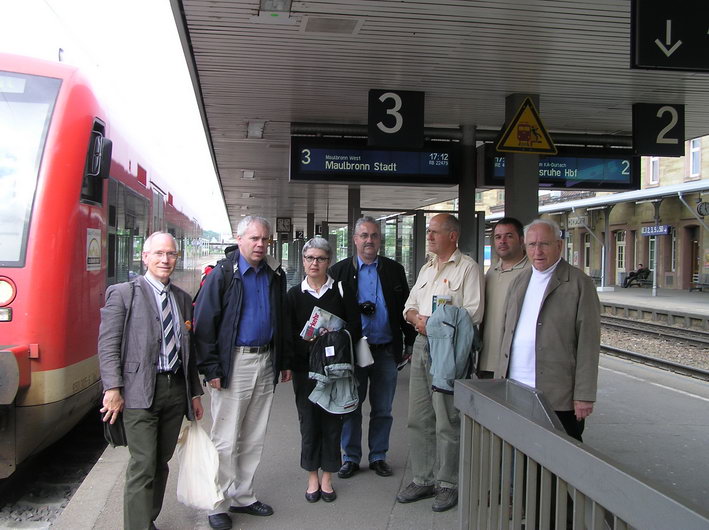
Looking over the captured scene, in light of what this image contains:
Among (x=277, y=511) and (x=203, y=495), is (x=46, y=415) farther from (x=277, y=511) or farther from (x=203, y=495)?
(x=277, y=511)

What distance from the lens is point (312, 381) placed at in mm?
3904

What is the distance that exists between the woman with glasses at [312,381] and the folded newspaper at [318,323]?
0.05 meters

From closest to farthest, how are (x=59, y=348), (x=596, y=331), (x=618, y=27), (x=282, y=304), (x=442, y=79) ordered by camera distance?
(x=596, y=331)
(x=282, y=304)
(x=59, y=348)
(x=618, y=27)
(x=442, y=79)

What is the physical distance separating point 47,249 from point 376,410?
2564 millimetres

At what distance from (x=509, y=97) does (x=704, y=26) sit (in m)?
3.21

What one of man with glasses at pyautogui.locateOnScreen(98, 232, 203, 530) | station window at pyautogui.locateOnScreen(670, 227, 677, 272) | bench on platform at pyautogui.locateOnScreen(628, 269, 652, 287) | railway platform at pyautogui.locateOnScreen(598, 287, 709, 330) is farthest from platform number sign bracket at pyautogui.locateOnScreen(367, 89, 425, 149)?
bench on platform at pyautogui.locateOnScreen(628, 269, 652, 287)

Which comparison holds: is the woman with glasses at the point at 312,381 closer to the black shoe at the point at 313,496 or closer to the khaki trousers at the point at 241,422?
the black shoe at the point at 313,496

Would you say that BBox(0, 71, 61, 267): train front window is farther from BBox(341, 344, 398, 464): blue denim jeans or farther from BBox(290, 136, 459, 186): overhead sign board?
BBox(290, 136, 459, 186): overhead sign board

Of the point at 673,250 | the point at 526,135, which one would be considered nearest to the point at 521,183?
the point at 526,135

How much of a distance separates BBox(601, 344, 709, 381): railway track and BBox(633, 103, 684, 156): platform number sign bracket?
389 cm

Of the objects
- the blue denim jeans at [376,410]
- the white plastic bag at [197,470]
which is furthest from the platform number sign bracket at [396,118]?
the white plastic bag at [197,470]

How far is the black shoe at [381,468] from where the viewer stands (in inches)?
170

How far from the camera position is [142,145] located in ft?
23.9

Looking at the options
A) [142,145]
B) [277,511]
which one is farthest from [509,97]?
[277,511]
